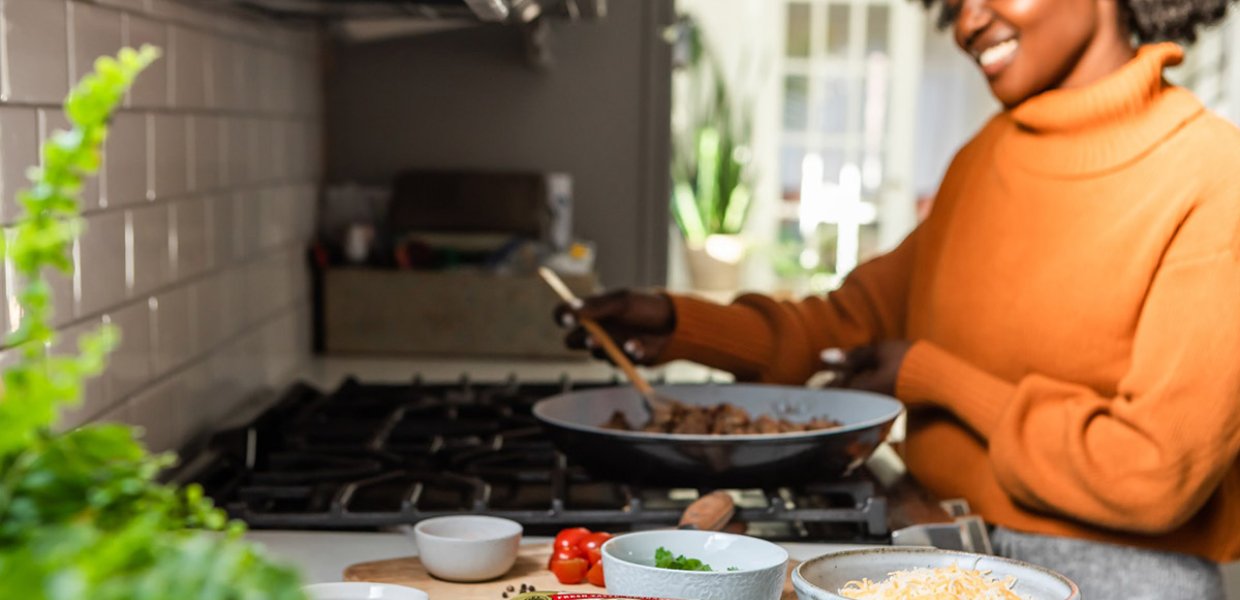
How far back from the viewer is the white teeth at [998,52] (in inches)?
62.5

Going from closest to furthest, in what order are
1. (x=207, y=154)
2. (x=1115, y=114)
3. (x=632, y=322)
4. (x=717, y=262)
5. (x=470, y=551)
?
(x=470, y=551) → (x=1115, y=114) → (x=207, y=154) → (x=632, y=322) → (x=717, y=262)

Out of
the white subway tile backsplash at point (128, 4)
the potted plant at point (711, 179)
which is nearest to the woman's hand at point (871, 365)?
the white subway tile backsplash at point (128, 4)

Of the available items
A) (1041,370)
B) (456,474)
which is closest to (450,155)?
(456,474)

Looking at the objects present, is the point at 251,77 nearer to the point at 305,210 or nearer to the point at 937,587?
the point at 305,210

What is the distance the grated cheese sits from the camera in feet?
3.04

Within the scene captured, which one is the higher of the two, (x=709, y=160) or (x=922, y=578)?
(x=709, y=160)

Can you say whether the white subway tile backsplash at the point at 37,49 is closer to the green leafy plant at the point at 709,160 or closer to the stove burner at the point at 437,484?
the stove burner at the point at 437,484

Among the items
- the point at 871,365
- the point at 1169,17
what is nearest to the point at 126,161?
the point at 871,365

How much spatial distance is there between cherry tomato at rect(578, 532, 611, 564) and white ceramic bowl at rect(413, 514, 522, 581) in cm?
6

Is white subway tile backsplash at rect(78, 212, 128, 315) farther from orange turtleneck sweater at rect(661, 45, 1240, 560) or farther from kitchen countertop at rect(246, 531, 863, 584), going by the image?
orange turtleneck sweater at rect(661, 45, 1240, 560)

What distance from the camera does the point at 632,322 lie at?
6.09 feet

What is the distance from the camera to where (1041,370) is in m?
1.55

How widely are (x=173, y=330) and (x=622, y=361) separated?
21.4 inches

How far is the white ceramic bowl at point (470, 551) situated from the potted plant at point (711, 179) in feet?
17.2
